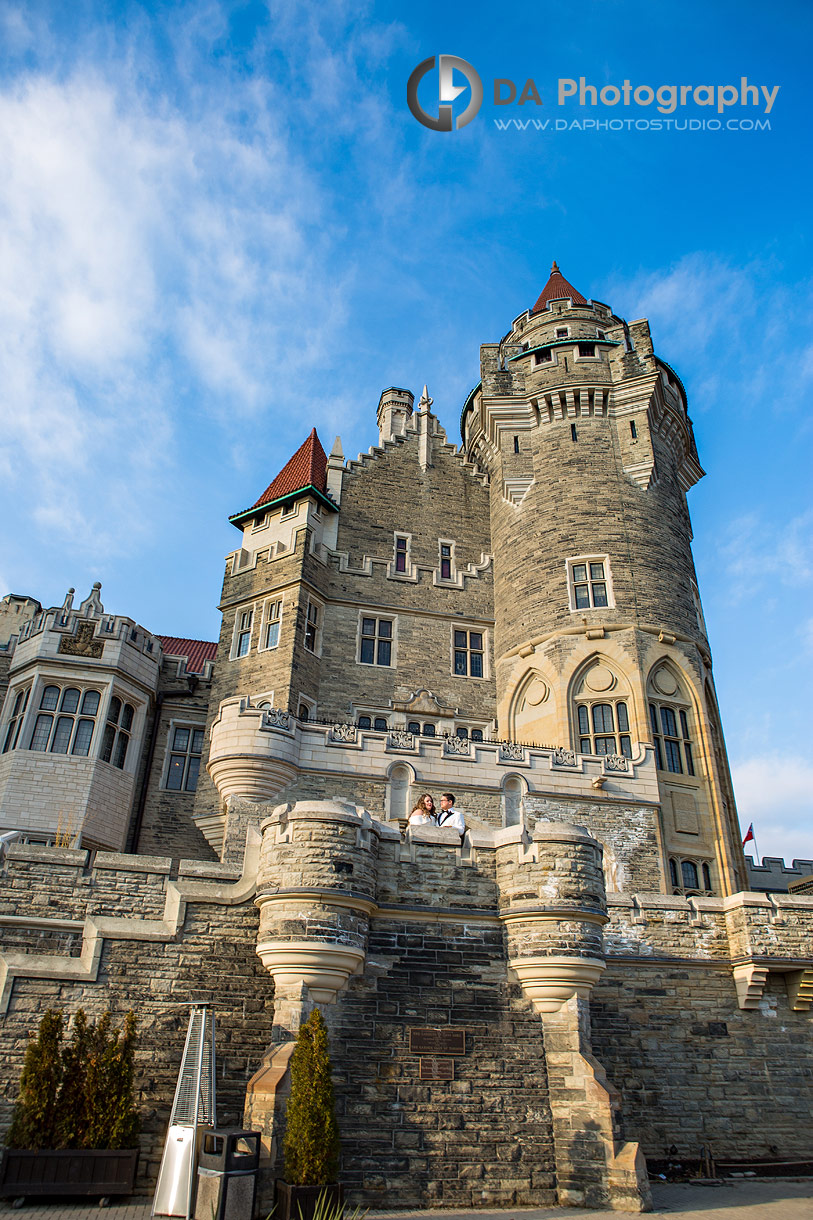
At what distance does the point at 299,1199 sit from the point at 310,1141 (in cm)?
51

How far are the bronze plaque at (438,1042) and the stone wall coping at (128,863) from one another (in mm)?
4150

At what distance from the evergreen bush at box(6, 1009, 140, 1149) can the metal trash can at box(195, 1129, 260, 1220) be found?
170 centimetres

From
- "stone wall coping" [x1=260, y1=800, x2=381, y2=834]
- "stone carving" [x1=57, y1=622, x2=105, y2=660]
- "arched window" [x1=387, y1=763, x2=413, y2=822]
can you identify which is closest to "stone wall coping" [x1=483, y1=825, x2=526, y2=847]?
"stone wall coping" [x1=260, y1=800, x2=381, y2=834]

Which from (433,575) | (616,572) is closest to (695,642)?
(616,572)

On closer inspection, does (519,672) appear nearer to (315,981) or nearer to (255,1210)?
(315,981)

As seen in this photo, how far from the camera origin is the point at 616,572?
23.5 meters

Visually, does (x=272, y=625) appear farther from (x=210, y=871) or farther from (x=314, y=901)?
(x=314, y=901)

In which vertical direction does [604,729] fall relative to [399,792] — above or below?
above

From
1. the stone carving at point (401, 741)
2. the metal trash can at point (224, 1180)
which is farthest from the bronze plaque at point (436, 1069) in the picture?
the stone carving at point (401, 741)

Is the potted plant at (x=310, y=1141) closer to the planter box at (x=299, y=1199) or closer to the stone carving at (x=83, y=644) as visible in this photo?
the planter box at (x=299, y=1199)

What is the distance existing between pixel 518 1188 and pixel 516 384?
2259cm

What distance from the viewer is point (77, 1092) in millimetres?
9750

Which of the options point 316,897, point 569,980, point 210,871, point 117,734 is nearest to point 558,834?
point 569,980

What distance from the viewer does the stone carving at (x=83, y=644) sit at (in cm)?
2272
